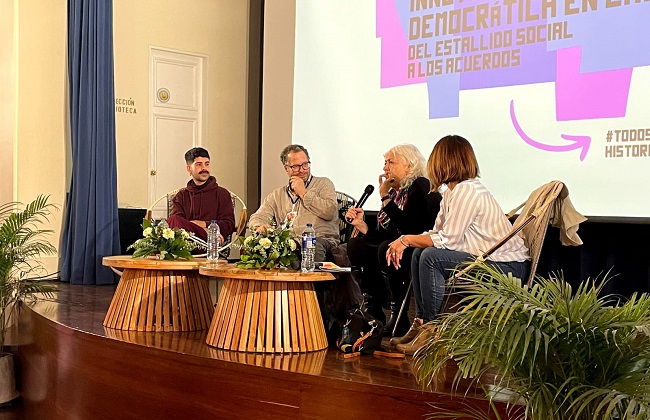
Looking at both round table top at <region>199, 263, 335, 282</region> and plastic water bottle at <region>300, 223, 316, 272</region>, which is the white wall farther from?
plastic water bottle at <region>300, 223, 316, 272</region>

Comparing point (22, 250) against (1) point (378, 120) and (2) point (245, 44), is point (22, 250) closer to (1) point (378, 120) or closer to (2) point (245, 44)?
(1) point (378, 120)

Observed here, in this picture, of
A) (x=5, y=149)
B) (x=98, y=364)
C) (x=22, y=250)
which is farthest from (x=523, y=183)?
(x=5, y=149)

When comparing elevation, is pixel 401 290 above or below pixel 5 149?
below

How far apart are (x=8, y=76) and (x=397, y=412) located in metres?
5.02

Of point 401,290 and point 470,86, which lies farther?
point 470,86

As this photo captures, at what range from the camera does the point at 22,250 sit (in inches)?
206

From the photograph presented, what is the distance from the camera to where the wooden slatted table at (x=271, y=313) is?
12.1 ft

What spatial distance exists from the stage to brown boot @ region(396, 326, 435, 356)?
0.05 metres

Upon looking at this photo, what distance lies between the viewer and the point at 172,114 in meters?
7.61

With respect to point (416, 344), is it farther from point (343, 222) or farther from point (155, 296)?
point (343, 222)

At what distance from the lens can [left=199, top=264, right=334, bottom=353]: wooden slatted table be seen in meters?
3.69

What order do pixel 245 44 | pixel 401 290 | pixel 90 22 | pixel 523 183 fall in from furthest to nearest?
1. pixel 245 44
2. pixel 90 22
3. pixel 523 183
4. pixel 401 290

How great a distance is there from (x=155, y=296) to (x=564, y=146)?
8.33 ft

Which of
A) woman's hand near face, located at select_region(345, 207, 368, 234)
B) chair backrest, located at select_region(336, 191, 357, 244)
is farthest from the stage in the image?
chair backrest, located at select_region(336, 191, 357, 244)
